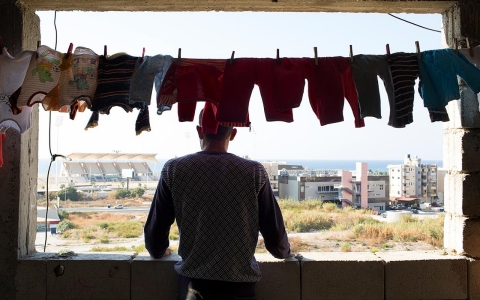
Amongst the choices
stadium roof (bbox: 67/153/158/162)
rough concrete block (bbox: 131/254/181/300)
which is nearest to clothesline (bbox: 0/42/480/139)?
stadium roof (bbox: 67/153/158/162)

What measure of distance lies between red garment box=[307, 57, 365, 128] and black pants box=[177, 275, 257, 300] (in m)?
1.13

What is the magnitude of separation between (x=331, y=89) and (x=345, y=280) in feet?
4.40

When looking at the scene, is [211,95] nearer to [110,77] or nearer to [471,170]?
[110,77]

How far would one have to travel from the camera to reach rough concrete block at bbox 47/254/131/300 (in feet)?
9.72

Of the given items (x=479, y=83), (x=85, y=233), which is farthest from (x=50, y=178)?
(x=479, y=83)

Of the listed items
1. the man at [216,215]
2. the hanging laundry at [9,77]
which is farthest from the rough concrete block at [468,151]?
the hanging laundry at [9,77]

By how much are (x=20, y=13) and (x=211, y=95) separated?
160cm

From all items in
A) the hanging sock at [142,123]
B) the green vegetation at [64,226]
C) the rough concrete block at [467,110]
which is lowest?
the green vegetation at [64,226]

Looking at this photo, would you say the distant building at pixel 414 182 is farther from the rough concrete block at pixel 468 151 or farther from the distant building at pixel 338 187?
the rough concrete block at pixel 468 151

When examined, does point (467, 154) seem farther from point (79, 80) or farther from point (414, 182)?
point (79, 80)

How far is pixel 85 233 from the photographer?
3.50m

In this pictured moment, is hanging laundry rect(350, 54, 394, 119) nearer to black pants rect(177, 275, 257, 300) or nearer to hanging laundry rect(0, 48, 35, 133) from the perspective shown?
black pants rect(177, 275, 257, 300)

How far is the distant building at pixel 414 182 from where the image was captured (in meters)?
3.56

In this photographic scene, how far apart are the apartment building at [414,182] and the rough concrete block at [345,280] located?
940 mm
